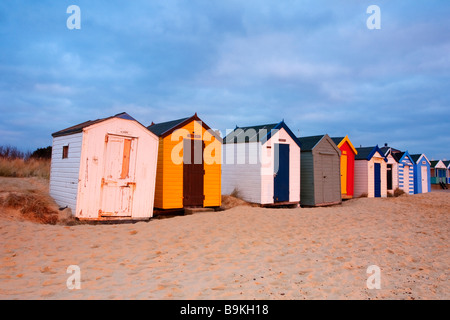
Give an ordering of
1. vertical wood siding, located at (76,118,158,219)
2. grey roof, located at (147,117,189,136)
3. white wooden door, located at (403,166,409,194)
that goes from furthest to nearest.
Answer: white wooden door, located at (403,166,409,194) → grey roof, located at (147,117,189,136) → vertical wood siding, located at (76,118,158,219)

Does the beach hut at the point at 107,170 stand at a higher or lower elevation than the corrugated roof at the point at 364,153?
lower

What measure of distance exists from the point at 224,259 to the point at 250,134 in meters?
8.79

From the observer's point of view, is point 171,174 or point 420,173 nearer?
point 171,174

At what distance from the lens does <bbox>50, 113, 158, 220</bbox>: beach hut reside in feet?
29.9

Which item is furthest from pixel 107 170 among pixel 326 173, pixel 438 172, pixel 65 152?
pixel 438 172

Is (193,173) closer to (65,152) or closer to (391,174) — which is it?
(65,152)

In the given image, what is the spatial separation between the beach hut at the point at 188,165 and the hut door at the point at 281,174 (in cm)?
284

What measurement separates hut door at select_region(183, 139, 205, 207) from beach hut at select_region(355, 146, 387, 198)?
39.1ft

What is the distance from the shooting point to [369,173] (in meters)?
19.6

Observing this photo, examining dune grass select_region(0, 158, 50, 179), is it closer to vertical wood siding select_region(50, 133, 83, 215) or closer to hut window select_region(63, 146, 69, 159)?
vertical wood siding select_region(50, 133, 83, 215)

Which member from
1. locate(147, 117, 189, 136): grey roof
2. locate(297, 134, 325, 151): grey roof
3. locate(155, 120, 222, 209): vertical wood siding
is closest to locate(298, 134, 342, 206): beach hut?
locate(297, 134, 325, 151): grey roof

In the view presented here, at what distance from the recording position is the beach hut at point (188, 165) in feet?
36.2

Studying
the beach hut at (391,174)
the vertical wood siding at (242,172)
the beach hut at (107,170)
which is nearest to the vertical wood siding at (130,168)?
the beach hut at (107,170)

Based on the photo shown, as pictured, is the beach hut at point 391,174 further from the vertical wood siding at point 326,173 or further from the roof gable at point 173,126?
the roof gable at point 173,126
